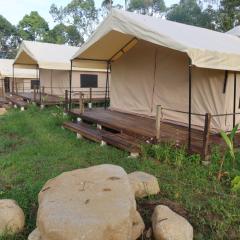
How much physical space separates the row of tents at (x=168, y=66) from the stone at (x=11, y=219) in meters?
3.80

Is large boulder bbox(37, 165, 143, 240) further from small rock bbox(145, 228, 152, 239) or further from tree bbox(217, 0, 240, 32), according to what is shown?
tree bbox(217, 0, 240, 32)

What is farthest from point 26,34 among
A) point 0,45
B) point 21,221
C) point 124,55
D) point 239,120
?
point 21,221

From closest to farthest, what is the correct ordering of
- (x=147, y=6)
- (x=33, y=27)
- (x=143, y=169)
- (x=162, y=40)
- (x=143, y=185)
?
(x=143, y=185) < (x=143, y=169) < (x=162, y=40) < (x=33, y=27) < (x=147, y=6)

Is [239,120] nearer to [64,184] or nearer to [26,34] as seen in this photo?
[64,184]

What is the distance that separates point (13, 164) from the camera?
6.93 meters

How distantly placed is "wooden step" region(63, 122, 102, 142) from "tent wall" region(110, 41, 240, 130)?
2160 millimetres

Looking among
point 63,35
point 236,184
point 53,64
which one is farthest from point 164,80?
point 63,35

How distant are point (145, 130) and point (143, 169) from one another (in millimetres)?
2153

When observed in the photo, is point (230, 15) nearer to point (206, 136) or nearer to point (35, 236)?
point (206, 136)

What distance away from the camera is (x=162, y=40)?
275 inches

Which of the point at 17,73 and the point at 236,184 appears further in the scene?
the point at 17,73

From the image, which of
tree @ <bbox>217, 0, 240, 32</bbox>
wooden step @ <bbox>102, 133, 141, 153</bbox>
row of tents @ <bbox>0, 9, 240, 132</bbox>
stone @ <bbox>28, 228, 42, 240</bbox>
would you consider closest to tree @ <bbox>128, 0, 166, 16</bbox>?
tree @ <bbox>217, 0, 240, 32</bbox>

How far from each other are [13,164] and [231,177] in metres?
4.43

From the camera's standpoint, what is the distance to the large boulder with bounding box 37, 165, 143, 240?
323 centimetres
